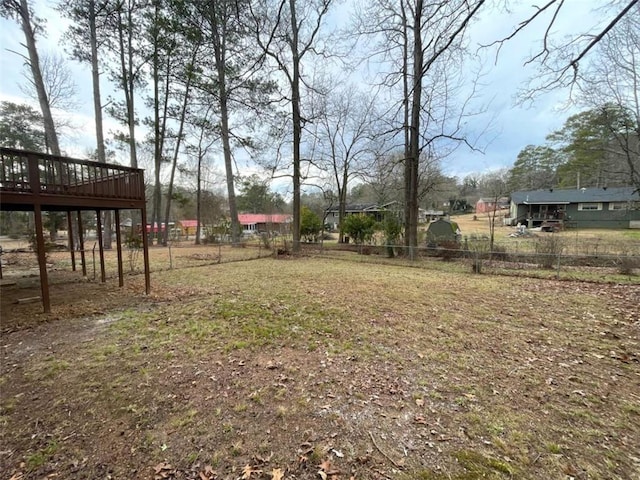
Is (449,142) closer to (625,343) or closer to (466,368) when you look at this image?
(625,343)

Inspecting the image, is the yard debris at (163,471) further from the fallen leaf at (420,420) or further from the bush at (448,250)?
the bush at (448,250)

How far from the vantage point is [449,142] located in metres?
11.6

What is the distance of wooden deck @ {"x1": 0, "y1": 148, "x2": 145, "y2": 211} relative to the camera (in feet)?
13.5

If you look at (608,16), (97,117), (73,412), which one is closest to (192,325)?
(73,412)

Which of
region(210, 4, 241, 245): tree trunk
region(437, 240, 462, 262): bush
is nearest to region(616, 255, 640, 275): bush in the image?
region(437, 240, 462, 262): bush

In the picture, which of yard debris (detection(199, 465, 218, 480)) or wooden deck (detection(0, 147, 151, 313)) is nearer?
yard debris (detection(199, 465, 218, 480))

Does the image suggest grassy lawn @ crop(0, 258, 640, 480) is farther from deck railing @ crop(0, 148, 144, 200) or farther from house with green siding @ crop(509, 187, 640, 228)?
house with green siding @ crop(509, 187, 640, 228)

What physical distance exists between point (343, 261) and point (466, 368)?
27.6ft

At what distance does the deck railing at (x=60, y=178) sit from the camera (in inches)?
162

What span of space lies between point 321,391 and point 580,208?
34065mm

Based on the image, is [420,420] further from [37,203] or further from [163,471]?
[37,203]

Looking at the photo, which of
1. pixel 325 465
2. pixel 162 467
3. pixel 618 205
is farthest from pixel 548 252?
pixel 618 205

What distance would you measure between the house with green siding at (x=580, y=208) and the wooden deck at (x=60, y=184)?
29.2 metres

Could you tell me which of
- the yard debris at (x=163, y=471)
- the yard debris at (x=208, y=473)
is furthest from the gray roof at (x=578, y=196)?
the yard debris at (x=163, y=471)
